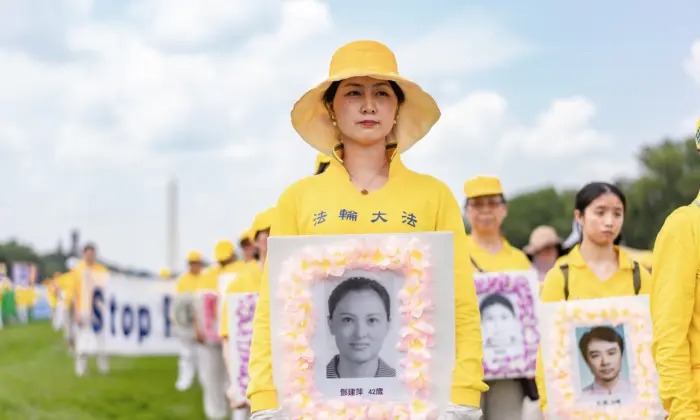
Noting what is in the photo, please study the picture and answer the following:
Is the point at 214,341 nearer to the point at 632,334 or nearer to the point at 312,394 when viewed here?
the point at 632,334

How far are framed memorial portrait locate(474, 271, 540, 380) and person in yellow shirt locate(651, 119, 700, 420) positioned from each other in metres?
2.61

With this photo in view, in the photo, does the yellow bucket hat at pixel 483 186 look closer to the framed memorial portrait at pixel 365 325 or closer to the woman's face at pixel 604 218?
the woman's face at pixel 604 218

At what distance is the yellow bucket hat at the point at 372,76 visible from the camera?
11.7ft

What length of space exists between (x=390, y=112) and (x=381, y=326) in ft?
2.57

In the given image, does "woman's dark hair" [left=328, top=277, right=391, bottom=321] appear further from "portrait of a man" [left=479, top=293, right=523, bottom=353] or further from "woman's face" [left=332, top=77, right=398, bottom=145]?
"portrait of a man" [left=479, top=293, right=523, bottom=353]

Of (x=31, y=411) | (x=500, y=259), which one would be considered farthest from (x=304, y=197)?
(x=31, y=411)

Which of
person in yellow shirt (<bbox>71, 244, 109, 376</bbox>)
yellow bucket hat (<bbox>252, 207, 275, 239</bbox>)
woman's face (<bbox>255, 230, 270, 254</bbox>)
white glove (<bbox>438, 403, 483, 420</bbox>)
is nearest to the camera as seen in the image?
white glove (<bbox>438, 403, 483, 420</bbox>)

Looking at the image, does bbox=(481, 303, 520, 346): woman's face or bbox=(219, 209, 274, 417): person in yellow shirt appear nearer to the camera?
bbox=(481, 303, 520, 346): woman's face

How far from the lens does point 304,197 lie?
3578 millimetres

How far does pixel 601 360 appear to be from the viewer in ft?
15.9

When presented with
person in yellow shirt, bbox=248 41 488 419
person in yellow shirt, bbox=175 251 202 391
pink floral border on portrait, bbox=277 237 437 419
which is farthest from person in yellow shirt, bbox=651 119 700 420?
person in yellow shirt, bbox=175 251 202 391

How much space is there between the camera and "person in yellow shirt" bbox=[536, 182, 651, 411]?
511 cm

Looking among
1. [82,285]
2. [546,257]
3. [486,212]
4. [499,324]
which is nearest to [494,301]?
[499,324]

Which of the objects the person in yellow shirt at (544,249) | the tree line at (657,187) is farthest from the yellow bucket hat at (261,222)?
the tree line at (657,187)
